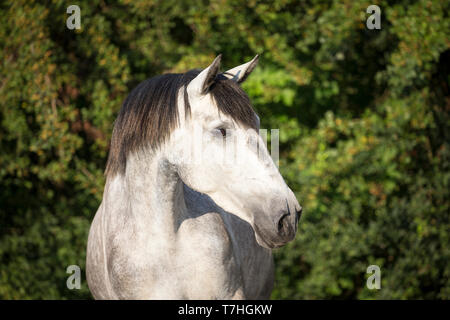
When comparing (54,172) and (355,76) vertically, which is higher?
(355,76)

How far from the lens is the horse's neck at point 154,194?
2.07 metres

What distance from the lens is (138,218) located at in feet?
7.05

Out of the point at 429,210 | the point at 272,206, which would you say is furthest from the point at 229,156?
the point at 429,210

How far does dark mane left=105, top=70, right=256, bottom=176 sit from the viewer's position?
1.93 meters

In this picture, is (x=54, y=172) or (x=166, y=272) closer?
(x=166, y=272)

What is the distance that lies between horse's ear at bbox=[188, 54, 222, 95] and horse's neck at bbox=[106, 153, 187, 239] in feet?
1.03

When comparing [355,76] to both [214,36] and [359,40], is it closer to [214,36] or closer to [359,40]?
[359,40]

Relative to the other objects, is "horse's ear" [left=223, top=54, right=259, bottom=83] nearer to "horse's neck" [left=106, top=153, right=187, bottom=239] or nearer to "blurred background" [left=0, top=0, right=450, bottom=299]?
"horse's neck" [left=106, top=153, right=187, bottom=239]

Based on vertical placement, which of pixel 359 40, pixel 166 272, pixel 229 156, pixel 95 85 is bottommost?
pixel 166 272

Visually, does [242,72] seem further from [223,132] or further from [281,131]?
[281,131]

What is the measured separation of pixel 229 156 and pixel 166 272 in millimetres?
594

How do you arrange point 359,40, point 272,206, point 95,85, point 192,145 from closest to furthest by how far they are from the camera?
point 272,206, point 192,145, point 95,85, point 359,40

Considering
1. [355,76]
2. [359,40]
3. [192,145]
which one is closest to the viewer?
[192,145]

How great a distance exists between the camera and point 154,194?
209 cm
